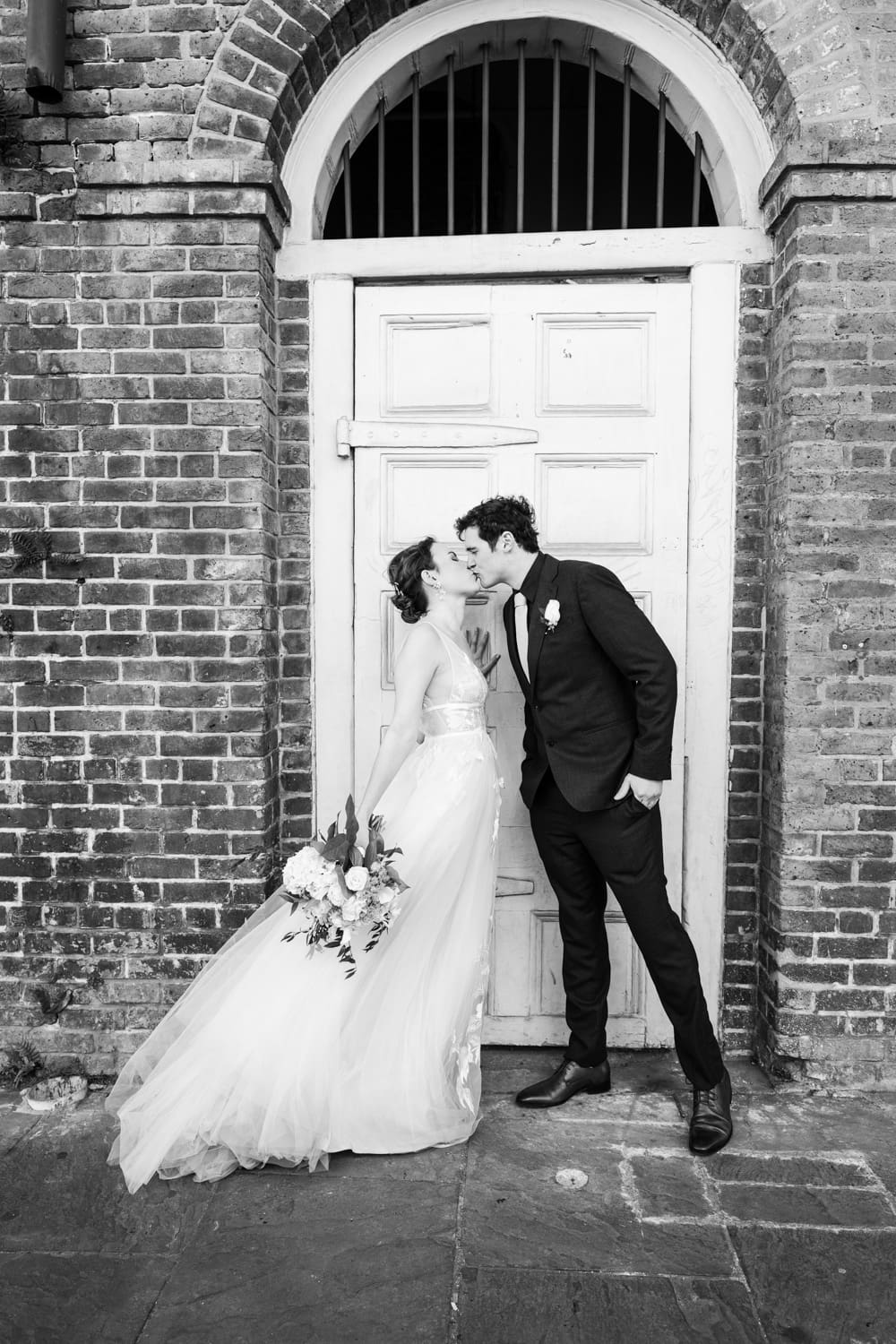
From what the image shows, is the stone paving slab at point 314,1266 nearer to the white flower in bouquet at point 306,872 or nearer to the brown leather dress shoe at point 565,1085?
the brown leather dress shoe at point 565,1085

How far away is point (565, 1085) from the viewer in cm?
362

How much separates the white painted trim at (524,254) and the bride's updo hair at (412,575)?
4.03ft

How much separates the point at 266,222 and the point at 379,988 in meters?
2.91

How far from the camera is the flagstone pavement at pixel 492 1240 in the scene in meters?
2.48

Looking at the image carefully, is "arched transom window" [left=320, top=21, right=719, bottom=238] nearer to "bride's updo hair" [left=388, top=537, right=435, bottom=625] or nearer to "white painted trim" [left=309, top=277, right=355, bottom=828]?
"white painted trim" [left=309, top=277, right=355, bottom=828]

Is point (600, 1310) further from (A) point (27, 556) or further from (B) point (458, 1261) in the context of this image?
(A) point (27, 556)

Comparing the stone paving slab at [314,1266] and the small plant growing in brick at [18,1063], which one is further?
the small plant growing in brick at [18,1063]

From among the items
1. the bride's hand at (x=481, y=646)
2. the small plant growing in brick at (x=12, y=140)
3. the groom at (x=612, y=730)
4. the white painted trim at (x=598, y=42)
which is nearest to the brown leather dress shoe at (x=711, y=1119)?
the groom at (x=612, y=730)

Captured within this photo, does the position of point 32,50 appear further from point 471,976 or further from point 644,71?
point 471,976

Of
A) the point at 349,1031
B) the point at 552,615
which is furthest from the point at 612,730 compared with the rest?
the point at 349,1031

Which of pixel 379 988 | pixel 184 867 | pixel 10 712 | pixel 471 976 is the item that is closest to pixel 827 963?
pixel 471 976

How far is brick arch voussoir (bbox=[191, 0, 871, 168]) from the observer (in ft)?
11.6

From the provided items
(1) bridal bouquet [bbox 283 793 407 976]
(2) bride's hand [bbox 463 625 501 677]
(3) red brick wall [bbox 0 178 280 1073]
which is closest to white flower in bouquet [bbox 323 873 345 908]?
(1) bridal bouquet [bbox 283 793 407 976]

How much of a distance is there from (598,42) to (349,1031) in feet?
13.1
